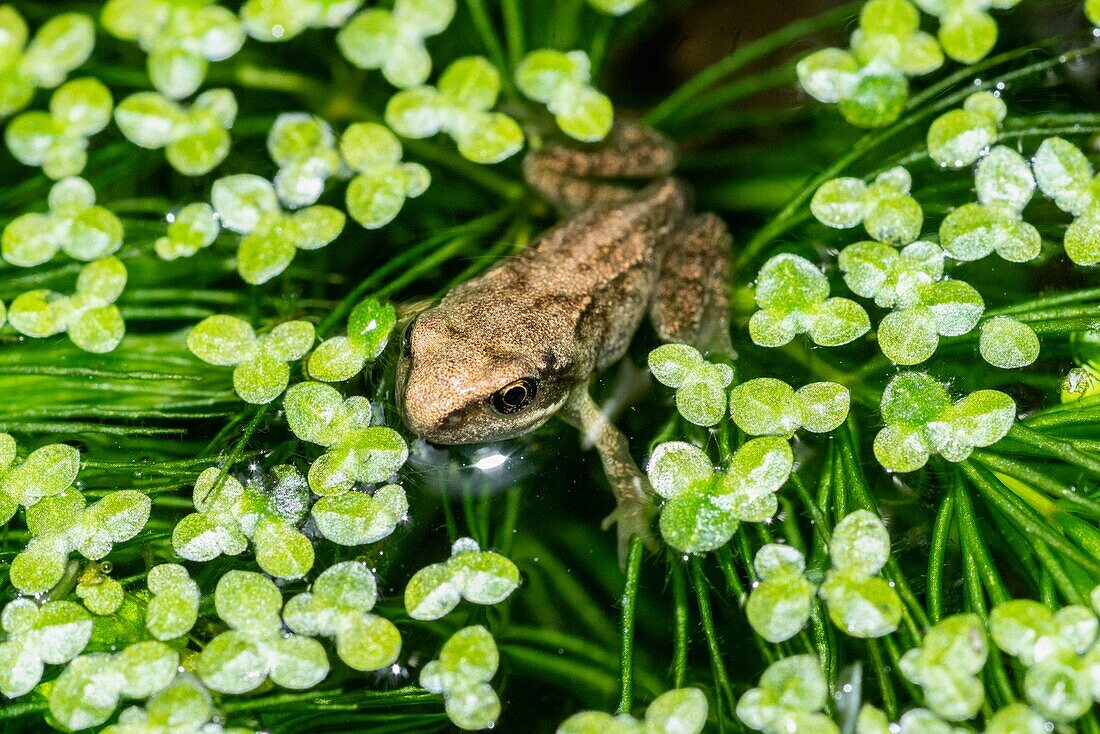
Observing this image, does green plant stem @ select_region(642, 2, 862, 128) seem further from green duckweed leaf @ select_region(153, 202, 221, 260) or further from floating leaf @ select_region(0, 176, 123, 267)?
floating leaf @ select_region(0, 176, 123, 267)

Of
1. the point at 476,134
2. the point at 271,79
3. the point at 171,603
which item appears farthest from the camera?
the point at 271,79

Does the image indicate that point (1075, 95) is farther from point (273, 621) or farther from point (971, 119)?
point (273, 621)

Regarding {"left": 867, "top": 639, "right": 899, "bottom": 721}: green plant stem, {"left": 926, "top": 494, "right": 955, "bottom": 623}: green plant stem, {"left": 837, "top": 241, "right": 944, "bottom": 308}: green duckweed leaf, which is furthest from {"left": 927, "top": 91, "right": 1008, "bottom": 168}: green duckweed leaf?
{"left": 867, "top": 639, "right": 899, "bottom": 721}: green plant stem

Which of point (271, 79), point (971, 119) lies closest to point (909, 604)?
point (971, 119)

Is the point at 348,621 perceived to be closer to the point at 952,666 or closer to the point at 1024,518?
the point at 952,666

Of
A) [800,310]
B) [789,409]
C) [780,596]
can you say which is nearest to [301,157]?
[800,310]

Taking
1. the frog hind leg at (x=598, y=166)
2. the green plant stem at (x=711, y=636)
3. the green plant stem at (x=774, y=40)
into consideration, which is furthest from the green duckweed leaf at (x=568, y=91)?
the green plant stem at (x=711, y=636)

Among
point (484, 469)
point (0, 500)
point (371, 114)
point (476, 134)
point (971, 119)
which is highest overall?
point (971, 119)
